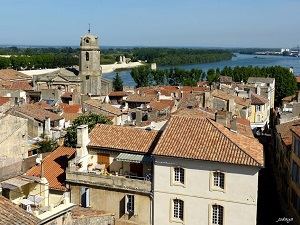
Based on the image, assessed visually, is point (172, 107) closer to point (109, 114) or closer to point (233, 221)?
point (109, 114)

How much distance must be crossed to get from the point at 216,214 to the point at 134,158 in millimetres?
5665

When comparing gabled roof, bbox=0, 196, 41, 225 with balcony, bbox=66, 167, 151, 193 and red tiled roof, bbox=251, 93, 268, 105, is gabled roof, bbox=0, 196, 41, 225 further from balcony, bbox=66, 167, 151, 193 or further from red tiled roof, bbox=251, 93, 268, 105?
red tiled roof, bbox=251, 93, 268, 105

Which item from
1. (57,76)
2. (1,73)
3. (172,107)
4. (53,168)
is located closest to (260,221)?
(53,168)

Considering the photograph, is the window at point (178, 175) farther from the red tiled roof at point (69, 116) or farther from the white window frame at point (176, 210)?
the red tiled roof at point (69, 116)

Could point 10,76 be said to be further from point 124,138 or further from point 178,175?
point 178,175

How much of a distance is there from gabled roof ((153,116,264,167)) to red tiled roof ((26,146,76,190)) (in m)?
6.72

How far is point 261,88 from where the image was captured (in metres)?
67.3

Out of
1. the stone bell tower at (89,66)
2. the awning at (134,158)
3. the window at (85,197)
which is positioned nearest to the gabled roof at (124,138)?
the awning at (134,158)

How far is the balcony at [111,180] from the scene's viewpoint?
24391 mm

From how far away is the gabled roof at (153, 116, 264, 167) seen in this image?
23.0 meters

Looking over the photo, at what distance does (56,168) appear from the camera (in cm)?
2777

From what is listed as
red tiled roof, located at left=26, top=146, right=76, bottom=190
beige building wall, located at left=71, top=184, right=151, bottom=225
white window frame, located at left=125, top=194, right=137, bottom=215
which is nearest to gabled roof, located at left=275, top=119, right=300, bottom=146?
beige building wall, located at left=71, top=184, right=151, bottom=225

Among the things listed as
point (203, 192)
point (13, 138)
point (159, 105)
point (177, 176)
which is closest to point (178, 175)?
point (177, 176)

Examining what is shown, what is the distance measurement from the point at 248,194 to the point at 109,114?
1256 inches
